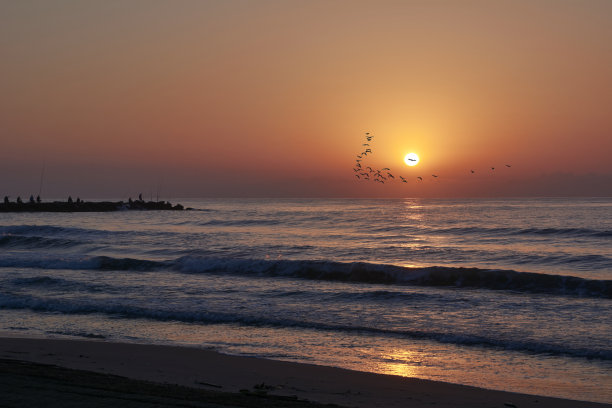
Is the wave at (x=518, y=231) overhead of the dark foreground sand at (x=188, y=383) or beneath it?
overhead

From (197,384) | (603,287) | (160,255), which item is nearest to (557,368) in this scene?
(197,384)

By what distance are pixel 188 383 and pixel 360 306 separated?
28.5ft

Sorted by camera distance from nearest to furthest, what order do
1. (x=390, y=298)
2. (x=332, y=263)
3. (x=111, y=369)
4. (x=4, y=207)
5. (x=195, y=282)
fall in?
(x=111, y=369)
(x=390, y=298)
(x=195, y=282)
(x=332, y=263)
(x=4, y=207)

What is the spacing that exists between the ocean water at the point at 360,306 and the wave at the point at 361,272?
0.08m

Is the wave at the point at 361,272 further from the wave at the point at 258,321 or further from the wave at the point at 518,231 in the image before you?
the wave at the point at 518,231

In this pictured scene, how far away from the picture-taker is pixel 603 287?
2011 centimetres

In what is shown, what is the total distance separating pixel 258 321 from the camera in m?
14.8

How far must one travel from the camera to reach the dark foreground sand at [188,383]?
23.2 ft

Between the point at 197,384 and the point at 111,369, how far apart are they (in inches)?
72.1

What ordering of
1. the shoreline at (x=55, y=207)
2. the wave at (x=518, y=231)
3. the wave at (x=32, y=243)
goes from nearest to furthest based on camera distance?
the wave at (x=32, y=243) < the wave at (x=518, y=231) < the shoreline at (x=55, y=207)

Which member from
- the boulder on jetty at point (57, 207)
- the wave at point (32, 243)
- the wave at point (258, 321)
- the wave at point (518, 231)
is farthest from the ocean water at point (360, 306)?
the boulder on jetty at point (57, 207)

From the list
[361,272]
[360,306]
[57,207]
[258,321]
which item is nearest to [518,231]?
[361,272]

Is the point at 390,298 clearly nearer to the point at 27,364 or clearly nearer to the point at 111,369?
the point at 111,369

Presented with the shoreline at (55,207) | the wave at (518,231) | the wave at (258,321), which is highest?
the wave at (518,231)
